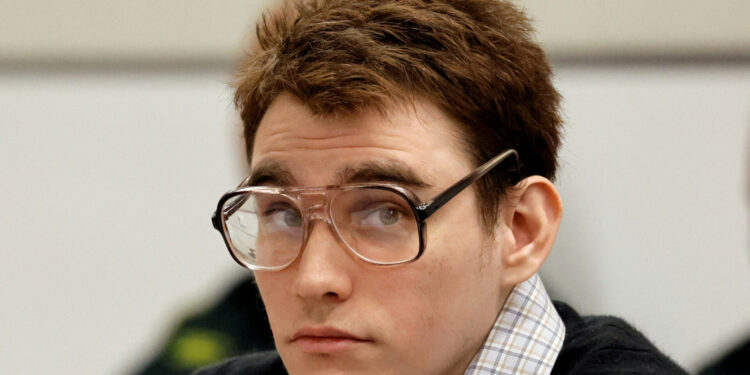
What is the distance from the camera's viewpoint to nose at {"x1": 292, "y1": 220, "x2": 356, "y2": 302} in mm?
1338

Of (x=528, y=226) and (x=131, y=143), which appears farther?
(x=131, y=143)

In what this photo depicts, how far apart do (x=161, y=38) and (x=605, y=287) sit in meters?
1.62

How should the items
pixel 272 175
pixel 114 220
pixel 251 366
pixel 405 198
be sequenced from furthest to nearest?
pixel 114 220 → pixel 251 366 → pixel 272 175 → pixel 405 198

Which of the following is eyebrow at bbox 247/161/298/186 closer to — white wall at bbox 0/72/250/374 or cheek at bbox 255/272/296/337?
cheek at bbox 255/272/296/337

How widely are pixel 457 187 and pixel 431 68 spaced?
18 cm

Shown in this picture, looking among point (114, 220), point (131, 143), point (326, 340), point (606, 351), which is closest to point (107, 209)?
point (114, 220)

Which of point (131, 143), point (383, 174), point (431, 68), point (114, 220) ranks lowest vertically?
point (114, 220)

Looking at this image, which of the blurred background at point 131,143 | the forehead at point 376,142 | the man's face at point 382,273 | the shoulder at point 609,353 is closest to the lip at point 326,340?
the man's face at point 382,273

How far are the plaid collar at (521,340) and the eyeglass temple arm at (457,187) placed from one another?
0.23 metres

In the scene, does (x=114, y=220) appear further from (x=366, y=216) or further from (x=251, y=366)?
(x=366, y=216)

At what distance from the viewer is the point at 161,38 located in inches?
122

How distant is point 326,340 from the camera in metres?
1.37

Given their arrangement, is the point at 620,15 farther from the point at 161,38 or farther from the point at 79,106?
the point at 79,106

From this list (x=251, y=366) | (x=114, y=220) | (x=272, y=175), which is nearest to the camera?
(x=272, y=175)
